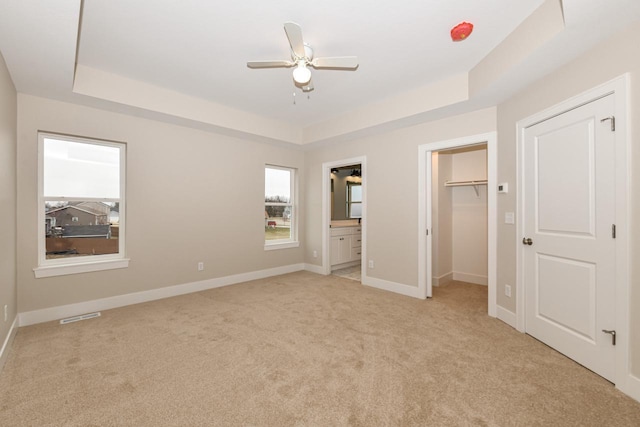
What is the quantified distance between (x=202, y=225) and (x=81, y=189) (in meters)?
1.49

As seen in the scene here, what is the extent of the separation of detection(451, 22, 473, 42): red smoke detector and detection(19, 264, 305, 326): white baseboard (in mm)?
4258

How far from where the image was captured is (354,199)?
732cm

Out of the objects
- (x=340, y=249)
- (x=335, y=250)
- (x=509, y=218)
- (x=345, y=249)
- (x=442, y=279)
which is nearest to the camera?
(x=509, y=218)

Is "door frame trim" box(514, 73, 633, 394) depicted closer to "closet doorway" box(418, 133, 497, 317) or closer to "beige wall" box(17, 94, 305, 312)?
"closet doorway" box(418, 133, 497, 317)

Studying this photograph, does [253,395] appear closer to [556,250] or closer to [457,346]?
[457,346]

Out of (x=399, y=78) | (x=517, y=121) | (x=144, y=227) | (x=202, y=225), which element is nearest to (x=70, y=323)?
(x=144, y=227)

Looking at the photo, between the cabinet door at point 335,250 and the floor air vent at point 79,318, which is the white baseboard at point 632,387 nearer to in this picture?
the cabinet door at point 335,250

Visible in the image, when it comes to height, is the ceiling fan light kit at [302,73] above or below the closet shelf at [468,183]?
above

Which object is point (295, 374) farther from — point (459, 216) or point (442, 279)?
point (459, 216)

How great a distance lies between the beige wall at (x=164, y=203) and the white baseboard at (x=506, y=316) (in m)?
3.51

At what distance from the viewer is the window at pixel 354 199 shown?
7199 mm

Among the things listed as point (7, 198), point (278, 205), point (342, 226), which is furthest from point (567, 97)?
point (7, 198)

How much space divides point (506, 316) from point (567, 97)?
220cm

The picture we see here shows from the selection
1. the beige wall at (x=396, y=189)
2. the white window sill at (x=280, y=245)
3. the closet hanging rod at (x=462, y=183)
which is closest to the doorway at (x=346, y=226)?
the beige wall at (x=396, y=189)
